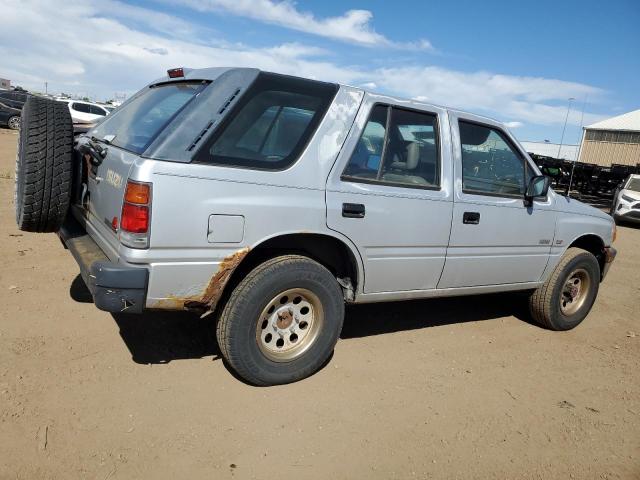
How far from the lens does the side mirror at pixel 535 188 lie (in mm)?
4277

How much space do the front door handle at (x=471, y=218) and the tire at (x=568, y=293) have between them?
134cm

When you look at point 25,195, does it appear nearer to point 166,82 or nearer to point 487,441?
point 166,82

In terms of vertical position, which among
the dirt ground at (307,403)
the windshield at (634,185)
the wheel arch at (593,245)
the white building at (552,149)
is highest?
the white building at (552,149)

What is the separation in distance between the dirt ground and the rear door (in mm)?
763

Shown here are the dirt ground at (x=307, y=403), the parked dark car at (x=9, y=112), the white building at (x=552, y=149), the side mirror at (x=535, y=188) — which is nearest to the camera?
the dirt ground at (x=307, y=403)

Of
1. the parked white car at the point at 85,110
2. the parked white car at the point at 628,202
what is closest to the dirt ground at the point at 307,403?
the parked white car at the point at 628,202

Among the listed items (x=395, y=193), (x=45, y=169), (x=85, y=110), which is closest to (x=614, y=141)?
(x=85, y=110)

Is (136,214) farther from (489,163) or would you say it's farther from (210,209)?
(489,163)

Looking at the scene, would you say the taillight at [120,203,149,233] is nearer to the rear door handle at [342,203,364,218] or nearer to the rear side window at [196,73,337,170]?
the rear side window at [196,73,337,170]

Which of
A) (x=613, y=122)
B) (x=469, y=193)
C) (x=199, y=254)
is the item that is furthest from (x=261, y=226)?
(x=613, y=122)

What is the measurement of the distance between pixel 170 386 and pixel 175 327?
85 centimetres

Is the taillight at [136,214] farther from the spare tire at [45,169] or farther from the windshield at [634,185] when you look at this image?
the windshield at [634,185]

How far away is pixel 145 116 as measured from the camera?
3.61 meters

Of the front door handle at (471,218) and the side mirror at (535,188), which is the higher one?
the side mirror at (535,188)
